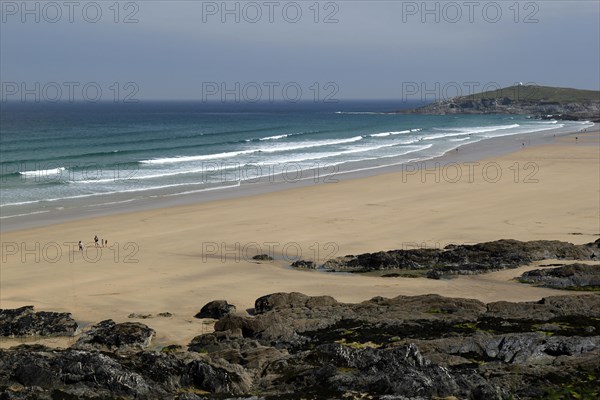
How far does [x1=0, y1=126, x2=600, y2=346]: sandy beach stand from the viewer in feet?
69.5

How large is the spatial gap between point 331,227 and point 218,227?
185 inches

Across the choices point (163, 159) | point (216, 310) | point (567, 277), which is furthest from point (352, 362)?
point (163, 159)

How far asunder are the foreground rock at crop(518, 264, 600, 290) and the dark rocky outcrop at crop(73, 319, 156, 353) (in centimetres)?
1082

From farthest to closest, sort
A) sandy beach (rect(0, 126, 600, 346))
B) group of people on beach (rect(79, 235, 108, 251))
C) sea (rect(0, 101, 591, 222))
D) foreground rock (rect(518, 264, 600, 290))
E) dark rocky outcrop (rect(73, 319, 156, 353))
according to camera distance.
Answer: sea (rect(0, 101, 591, 222)) → group of people on beach (rect(79, 235, 108, 251)) → sandy beach (rect(0, 126, 600, 346)) → foreground rock (rect(518, 264, 600, 290)) → dark rocky outcrop (rect(73, 319, 156, 353))

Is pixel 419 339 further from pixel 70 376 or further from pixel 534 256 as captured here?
pixel 534 256

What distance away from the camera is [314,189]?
144 ft

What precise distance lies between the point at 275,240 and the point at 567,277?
11.7 meters

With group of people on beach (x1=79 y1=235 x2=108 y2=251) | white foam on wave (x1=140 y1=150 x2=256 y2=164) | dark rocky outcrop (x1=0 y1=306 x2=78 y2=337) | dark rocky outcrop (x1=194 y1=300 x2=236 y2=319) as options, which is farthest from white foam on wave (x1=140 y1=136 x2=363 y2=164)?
dark rocky outcrop (x1=194 y1=300 x2=236 y2=319)

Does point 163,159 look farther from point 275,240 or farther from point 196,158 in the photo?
point 275,240

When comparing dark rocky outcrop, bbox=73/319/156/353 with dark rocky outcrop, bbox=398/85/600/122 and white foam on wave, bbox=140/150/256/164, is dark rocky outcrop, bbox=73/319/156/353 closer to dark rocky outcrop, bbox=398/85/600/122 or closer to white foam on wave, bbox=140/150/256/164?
white foam on wave, bbox=140/150/256/164

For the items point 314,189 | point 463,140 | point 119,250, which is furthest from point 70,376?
point 463,140

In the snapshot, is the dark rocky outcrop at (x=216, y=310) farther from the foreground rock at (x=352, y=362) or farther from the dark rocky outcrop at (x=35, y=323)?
the dark rocky outcrop at (x=35, y=323)

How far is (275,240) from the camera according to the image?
96.5 ft

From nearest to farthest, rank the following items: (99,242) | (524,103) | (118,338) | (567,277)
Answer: (118,338) → (567,277) → (99,242) → (524,103)
